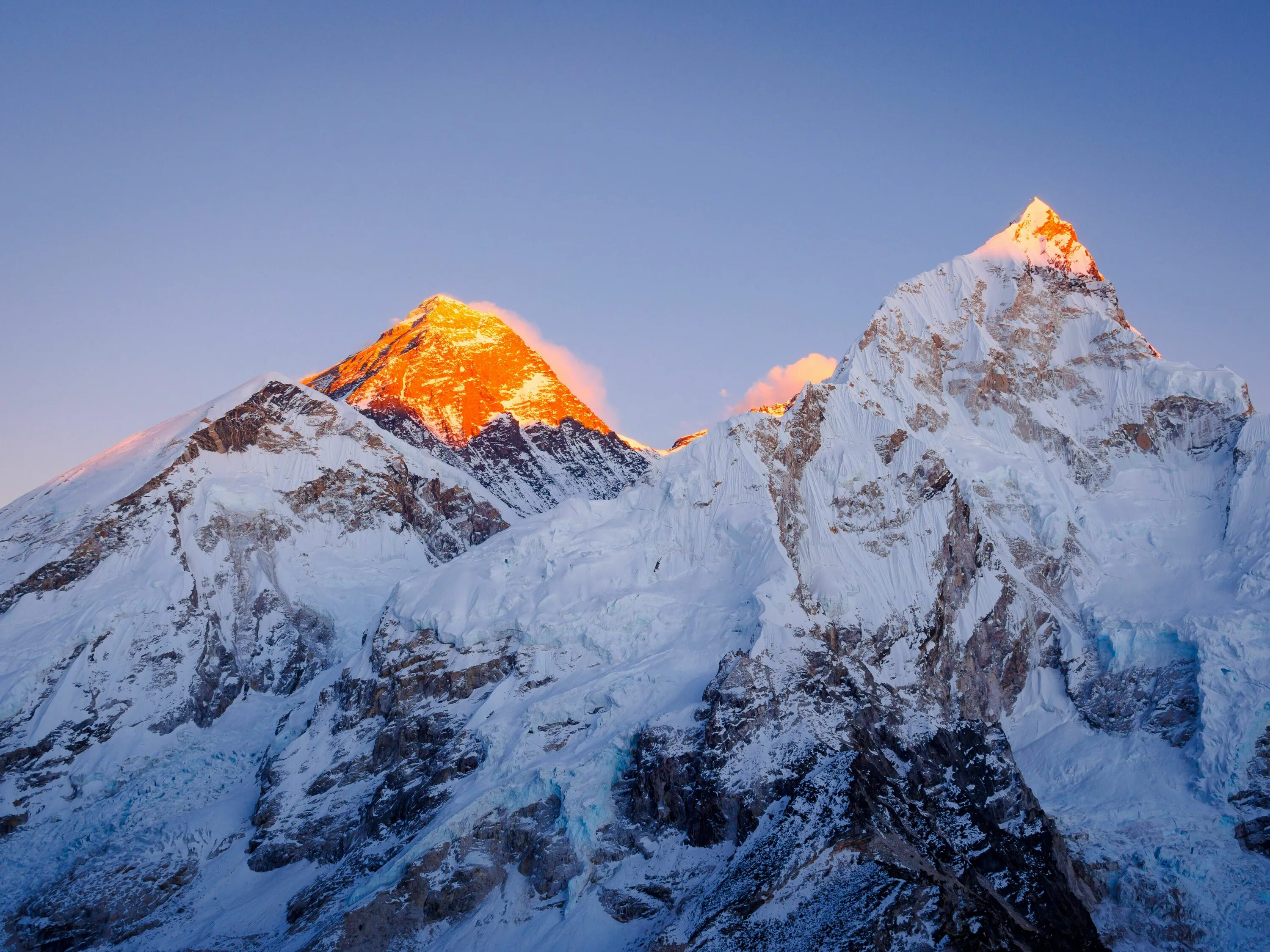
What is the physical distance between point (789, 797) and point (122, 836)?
216ft

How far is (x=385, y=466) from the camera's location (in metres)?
160

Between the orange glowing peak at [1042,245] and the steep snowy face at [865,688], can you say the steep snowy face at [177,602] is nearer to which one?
the steep snowy face at [865,688]

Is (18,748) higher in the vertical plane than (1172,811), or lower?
higher

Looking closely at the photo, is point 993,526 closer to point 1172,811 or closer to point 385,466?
point 1172,811

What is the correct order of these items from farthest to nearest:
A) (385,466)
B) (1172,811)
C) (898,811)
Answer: (385,466)
(1172,811)
(898,811)

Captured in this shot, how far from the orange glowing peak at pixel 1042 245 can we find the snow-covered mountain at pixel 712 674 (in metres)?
0.75

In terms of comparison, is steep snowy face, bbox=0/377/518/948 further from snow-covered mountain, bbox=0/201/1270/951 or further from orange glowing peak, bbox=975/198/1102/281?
orange glowing peak, bbox=975/198/1102/281

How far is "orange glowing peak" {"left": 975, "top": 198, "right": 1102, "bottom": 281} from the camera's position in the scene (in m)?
156

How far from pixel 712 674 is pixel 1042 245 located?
8735 centimetres

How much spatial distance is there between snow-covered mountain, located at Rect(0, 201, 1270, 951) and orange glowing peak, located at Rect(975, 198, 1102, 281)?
749mm

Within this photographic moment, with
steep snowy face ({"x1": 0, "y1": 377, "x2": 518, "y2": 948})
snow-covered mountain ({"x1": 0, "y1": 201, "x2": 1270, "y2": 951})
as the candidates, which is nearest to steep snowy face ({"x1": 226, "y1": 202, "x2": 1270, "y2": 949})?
snow-covered mountain ({"x1": 0, "y1": 201, "x2": 1270, "y2": 951})

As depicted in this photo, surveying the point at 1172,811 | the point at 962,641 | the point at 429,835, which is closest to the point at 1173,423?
the point at 962,641

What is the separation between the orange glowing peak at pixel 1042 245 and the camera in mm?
155500

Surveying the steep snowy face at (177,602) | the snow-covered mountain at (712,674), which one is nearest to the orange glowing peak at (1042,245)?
the snow-covered mountain at (712,674)
